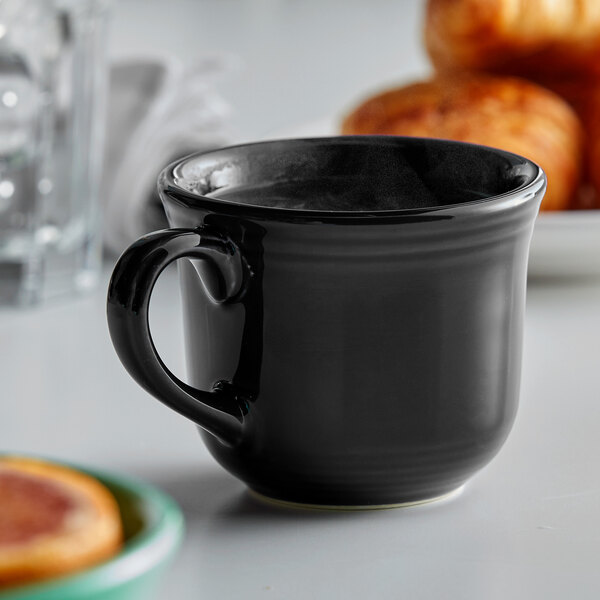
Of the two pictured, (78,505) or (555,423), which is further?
(555,423)

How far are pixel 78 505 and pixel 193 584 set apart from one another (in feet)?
0.27

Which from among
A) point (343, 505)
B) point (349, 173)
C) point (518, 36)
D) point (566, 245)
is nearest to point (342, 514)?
point (343, 505)

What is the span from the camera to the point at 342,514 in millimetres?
319

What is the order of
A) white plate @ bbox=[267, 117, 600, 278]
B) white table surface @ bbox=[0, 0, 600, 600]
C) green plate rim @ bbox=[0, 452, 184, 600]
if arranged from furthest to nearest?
white plate @ bbox=[267, 117, 600, 278]
white table surface @ bbox=[0, 0, 600, 600]
green plate rim @ bbox=[0, 452, 184, 600]

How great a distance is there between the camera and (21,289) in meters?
0.56

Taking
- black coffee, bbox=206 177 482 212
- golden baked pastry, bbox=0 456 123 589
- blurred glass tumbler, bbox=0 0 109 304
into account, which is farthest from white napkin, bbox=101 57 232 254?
golden baked pastry, bbox=0 456 123 589

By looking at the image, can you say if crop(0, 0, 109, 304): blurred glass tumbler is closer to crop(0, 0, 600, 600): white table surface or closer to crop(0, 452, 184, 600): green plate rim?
crop(0, 0, 600, 600): white table surface

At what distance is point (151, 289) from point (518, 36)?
0.42 m

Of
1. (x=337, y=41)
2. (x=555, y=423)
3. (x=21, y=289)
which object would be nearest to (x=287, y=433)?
(x=555, y=423)

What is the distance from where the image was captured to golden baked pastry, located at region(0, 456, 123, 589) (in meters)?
0.20

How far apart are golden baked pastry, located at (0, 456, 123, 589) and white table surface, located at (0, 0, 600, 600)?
0.07 meters

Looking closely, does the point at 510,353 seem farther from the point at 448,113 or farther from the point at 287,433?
the point at 448,113

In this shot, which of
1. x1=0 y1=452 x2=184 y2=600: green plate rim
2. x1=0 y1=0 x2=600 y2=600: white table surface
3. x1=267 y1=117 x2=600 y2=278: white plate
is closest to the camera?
x1=0 y1=452 x2=184 y2=600: green plate rim

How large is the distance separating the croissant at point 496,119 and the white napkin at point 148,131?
9 cm
